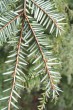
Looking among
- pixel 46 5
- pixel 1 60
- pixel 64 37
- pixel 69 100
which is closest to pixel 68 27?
pixel 64 37

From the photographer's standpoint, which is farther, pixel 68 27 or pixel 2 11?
pixel 68 27

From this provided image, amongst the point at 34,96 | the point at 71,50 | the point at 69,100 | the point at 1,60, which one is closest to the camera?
the point at 1,60

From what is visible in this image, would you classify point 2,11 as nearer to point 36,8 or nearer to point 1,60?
point 36,8

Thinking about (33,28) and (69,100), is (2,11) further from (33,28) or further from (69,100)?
(69,100)

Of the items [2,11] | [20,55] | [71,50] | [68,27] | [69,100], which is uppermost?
[2,11]

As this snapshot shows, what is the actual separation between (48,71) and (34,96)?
156cm

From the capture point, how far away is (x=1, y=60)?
1.16 metres

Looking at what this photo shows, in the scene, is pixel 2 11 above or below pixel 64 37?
above

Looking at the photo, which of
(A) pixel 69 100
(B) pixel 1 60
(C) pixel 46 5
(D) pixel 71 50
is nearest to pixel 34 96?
(A) pixel 69 100

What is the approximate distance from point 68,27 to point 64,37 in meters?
0.06

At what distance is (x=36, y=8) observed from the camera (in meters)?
0.66

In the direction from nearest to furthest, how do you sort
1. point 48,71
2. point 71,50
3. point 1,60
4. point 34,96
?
point 48,71
point 1,60
point 71,50
point 34,96

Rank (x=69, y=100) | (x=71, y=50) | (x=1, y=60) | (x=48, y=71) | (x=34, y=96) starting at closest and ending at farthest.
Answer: (x=48, y=71) → (x=1, y=60) → (x=71, y=50) → (x=69, y=100) → (x=34, y=96)

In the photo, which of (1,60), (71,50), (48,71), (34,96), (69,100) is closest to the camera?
(48,71)
